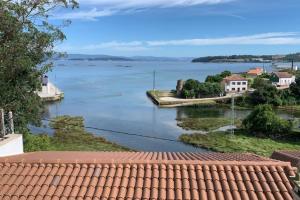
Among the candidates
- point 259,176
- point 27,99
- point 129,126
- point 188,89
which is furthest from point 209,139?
point 188,89

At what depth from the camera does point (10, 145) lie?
837 cm

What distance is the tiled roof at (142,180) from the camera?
214 inches

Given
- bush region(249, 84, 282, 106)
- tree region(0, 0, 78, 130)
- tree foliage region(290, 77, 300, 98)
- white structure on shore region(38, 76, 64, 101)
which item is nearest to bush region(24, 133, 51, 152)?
tree region(0, 0, 78, 130)

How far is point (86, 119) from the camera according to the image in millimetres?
50094

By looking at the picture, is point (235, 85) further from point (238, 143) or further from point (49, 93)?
point (238, 143)

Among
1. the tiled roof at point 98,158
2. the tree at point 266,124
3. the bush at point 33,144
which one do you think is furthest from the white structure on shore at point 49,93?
the tiled roof at point 98,158

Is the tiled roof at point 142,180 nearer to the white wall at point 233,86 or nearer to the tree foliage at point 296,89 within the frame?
the tree foliage at point 296,89

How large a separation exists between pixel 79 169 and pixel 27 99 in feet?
40.9

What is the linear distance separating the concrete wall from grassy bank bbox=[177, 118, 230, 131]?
3577cm

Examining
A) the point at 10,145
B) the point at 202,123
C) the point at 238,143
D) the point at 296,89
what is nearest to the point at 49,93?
the point at 202,123

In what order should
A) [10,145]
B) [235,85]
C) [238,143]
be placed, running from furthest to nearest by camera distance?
[235,85], [238,143], [10,145]

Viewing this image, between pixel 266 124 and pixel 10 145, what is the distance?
32.4 m

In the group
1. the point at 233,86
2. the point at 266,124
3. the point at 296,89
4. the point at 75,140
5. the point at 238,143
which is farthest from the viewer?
the point at 233,86

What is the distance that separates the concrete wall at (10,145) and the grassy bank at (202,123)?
1408 inches
